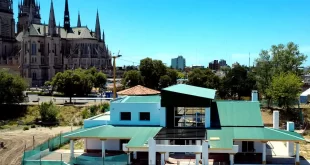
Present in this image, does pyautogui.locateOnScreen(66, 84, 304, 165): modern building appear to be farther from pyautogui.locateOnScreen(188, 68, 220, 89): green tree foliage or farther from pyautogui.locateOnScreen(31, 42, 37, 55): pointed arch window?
pyautogui.locateOnScreen(31, 42, 37, 55): pointed arch window

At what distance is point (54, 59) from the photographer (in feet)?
435

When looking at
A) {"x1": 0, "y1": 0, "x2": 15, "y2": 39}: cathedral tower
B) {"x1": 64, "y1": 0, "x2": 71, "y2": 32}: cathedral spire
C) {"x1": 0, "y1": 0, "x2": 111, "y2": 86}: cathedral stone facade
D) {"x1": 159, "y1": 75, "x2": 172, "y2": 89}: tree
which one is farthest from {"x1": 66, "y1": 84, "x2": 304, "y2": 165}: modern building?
{"x1": 64, "y1": 0, "x2": 71, "y2": 32}: cathedral spire

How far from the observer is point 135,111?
34.0 metres

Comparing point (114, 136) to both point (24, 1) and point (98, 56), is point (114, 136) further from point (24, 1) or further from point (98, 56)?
point (24, 1)

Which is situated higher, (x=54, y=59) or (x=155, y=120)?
(x=54, y=59)

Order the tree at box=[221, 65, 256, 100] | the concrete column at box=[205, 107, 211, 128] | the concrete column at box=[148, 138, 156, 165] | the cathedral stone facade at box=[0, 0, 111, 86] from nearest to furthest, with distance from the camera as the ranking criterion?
the concrete column at box=[148, 138, 156, 165], the concrete column at box=[205, 107, 211, 128], the tree at box=[221, 65, 256, 100], the cathedral stone facade at box=[0, 0, 111, 86]

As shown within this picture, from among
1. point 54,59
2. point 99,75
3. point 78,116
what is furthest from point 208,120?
point 54,59

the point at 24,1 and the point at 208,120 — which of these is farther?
the point at 24,1

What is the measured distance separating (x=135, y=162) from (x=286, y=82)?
102 ft

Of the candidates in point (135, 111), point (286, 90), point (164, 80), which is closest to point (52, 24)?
point (164, 80)

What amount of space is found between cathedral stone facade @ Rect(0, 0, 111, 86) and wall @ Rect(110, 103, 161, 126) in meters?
97.0

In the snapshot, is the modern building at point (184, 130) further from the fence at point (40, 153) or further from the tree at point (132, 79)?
the tree at point (132, 79)

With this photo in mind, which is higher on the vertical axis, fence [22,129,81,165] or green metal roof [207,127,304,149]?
green metal roof [207,127,304,149]

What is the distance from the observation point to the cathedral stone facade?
127875 millimetres
